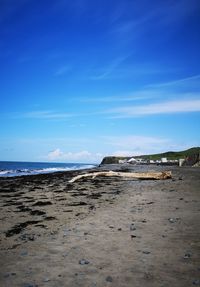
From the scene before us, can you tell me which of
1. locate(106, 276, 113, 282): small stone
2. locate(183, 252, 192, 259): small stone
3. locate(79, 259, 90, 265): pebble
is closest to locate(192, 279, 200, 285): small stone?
locate(183, 252, 192, 259): small stone

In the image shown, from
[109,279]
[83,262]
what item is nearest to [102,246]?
[83,262]

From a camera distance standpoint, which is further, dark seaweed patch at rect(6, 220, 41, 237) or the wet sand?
dark seaweed patch at rect(6, 220, 41, 237)

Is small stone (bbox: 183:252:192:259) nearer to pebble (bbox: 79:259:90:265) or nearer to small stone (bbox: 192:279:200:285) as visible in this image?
small stone (bbox: 192:279:200:285)

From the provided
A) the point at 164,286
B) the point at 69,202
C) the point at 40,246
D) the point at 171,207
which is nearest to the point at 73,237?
the point at 40,246

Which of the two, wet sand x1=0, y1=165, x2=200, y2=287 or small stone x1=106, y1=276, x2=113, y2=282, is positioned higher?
wet sand x1=0, y1=165, x2=200, y2=287

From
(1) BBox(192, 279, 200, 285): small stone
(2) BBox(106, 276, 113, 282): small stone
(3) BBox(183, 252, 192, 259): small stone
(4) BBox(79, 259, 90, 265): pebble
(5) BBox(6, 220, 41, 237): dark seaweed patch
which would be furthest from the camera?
(5) BBox(6, 220, 41, 237): dark seaweed patch

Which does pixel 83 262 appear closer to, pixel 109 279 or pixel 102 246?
pixel 109 279

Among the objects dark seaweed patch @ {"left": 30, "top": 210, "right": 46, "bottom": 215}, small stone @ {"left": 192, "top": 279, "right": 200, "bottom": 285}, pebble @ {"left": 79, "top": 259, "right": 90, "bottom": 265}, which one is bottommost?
small stone @ {"left": 192, "top": 279, "right": 200, "bottom": 285}

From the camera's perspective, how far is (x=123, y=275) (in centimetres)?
556

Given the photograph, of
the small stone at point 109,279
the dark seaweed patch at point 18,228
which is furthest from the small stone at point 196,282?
the dark seaweed patch at point 18,228

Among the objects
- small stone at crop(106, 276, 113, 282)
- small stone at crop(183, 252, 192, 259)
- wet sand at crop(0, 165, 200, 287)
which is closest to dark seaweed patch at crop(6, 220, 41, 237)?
wet sand at crop(0, 165, 200, 287)

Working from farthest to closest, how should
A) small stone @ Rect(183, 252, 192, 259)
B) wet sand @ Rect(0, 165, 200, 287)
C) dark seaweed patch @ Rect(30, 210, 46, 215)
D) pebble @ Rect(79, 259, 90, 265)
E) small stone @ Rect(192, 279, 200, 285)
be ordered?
dark seaweed patch @ Rect(30, 210, 46, 215)
small stone @ Rect(183, 252, 192, 259)
pebble @ Rect(79, 259, 90, 265)
wet sand @ Rect(0, 165, 200, 287)
small stone @ Rect(192, 279, 200, 285)

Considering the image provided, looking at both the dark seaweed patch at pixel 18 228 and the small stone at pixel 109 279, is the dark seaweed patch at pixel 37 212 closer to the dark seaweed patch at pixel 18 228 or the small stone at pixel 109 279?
the dark seaweed patch at pixel 18 228

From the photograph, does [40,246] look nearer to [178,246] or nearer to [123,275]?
[123,275]
